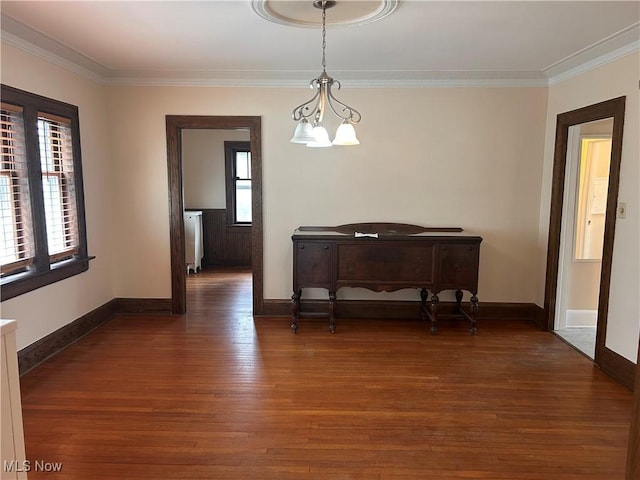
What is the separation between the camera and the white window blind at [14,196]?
3098 millimetres

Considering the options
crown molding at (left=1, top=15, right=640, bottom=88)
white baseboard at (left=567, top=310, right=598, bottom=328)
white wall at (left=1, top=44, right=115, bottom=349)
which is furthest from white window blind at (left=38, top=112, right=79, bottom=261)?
white baseboard at (left=567, top=310, right=598, bottom=328)

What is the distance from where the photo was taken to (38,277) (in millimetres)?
3418

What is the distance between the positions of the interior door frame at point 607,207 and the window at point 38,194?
4.40 metres

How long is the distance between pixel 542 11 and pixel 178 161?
136 inches

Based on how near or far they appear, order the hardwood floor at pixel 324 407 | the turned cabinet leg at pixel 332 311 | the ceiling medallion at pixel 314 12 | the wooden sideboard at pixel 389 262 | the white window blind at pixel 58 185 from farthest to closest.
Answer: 1. the turned cabinet leg at pixel 332 311
2. the wooden sideboard at pixel 389 262
3. the white window blind at pixel 58 185
4. the ceiling medallion at pixel 314 12
5. the hardwood floor at pixel 324 407

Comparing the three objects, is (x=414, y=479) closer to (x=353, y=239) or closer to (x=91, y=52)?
(x=353, y=239)

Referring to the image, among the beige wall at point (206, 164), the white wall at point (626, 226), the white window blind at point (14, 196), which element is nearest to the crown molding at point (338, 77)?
the white wall at point (626, 226)

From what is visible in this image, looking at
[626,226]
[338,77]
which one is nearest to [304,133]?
[338,77]

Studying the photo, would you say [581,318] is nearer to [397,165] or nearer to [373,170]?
[397,165]

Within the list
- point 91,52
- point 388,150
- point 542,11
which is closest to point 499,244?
point 388,150

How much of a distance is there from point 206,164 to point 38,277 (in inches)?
167

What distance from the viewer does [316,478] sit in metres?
2.19

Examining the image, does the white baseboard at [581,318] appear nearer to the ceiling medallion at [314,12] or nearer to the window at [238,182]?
the ceiling medallion at [314,12]

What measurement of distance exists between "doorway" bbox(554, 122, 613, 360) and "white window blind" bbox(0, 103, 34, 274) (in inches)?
181
